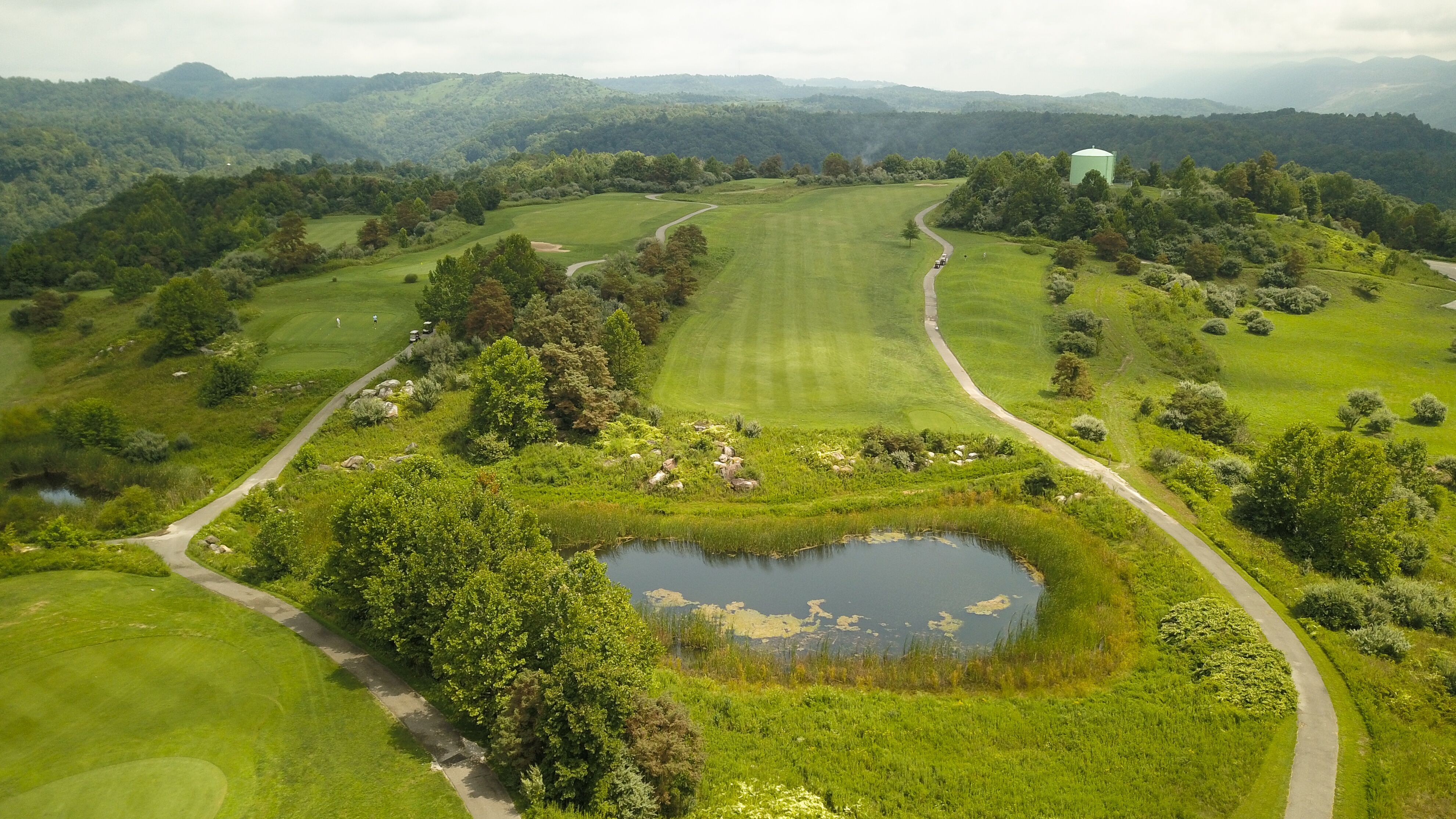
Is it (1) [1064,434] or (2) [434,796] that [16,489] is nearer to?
(2) [434,796]

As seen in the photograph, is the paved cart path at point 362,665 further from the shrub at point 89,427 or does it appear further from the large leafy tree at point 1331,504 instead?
the large leafy tree at point 1331,504

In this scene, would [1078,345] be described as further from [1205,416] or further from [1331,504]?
[1331,504]

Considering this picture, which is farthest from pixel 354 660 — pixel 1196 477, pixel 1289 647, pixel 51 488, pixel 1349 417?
pixel 1349 417

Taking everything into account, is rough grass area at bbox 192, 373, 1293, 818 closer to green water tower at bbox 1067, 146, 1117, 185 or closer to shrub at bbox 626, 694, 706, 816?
shrub at bbox 626, 694, 706, 816

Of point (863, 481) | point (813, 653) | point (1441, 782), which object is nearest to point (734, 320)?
point (863, 481)

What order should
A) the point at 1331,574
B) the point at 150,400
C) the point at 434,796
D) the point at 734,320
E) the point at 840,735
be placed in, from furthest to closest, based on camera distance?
the point at 734,320, the point at 150,400, the point at 1331,574, the point at 840,735, the point at 434,796

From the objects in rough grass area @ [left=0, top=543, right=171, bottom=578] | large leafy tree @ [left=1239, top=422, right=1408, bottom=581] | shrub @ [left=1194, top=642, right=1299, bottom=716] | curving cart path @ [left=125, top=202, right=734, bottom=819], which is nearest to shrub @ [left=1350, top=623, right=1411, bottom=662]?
shrub @ [left=1194, top=642, right=1299, bottom=716]
